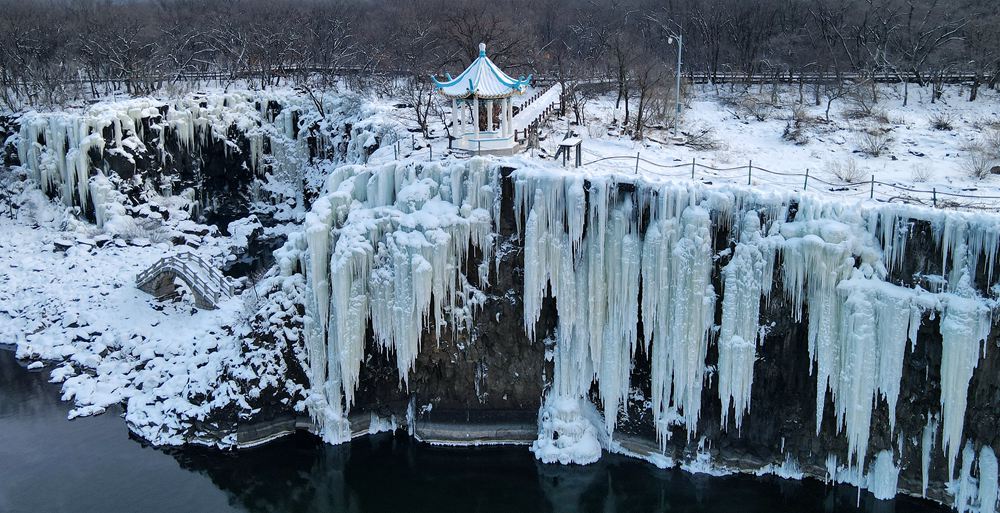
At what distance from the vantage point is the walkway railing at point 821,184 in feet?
74.2

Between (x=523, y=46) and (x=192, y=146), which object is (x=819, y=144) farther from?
(x=192, y=146)

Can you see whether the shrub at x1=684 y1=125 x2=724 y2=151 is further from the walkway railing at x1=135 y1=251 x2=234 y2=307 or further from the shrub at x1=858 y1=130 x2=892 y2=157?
the walkway railing at x1=135 y1=251 x2=234 y2=307

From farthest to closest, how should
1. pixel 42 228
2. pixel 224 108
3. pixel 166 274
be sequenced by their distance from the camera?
1. pixel 224 108
2. pixel 42 228
3. pixel 166 274

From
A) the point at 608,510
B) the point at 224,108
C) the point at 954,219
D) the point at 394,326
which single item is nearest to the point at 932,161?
the point at 954,219

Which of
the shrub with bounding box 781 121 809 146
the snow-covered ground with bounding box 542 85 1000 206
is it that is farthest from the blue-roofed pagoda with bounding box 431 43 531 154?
the shrub with bounding box 781 121 809 146

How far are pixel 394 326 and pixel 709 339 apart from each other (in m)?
8.70

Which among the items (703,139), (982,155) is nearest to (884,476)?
(982,155)

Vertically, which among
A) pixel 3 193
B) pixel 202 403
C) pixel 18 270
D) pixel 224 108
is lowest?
pixel 202 403

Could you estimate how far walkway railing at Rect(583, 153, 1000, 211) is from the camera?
22.6 metres

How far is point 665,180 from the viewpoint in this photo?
23047mm

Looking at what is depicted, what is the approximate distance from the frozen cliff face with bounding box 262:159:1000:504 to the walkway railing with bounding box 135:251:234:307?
6.89 metres

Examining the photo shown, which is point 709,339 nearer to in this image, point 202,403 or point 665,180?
point 665,180

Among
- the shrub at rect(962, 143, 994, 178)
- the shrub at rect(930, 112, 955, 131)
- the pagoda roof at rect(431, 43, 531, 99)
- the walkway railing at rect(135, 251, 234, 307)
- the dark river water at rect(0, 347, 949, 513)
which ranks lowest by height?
the dark river water at rect(0, 347, 949, 513)

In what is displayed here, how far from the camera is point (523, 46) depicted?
47.7m
